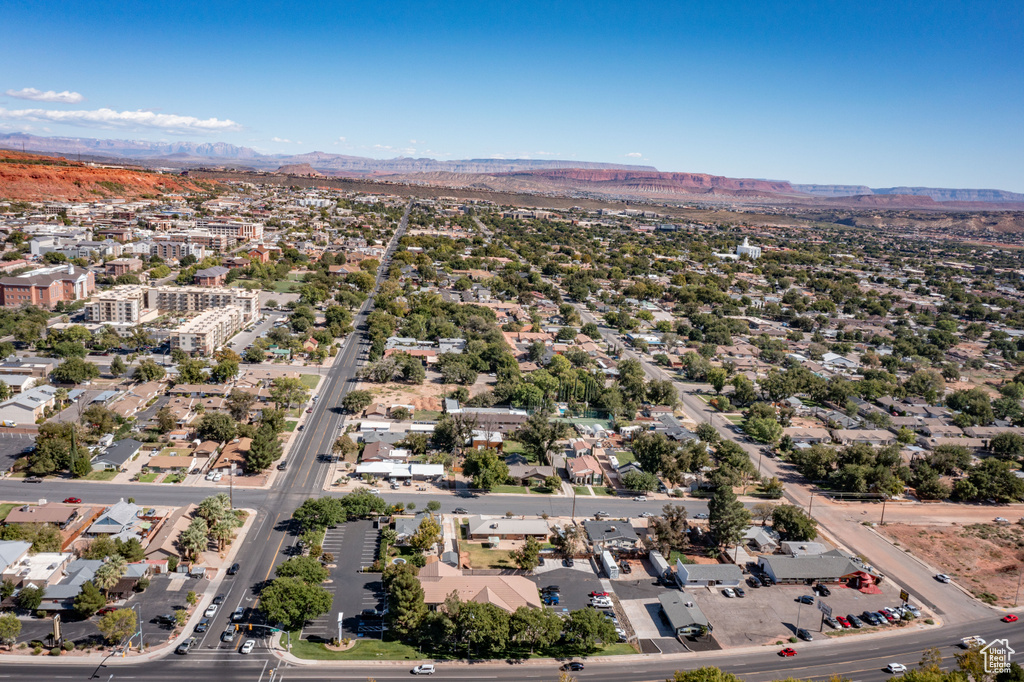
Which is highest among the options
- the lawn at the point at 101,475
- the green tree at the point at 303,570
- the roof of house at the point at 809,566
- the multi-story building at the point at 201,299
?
the multi-story building at the point at 201,299

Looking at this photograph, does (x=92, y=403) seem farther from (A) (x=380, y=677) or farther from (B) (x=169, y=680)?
(A) (x=380, y=677)

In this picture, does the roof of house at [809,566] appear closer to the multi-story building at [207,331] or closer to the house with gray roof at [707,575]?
the house with gray roof at [707,575]

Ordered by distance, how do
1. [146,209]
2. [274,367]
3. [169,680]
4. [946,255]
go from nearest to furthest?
[169,680]
[274,367]
[146,209]
[946,255]

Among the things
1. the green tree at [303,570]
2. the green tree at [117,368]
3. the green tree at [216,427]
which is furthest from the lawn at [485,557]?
the green tree at [117,368]

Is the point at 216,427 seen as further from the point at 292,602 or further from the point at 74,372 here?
the point at 292,602

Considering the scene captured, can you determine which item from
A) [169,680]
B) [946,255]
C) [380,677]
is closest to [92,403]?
[169,680]
